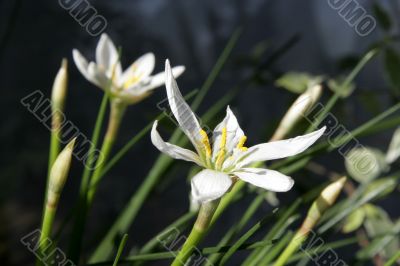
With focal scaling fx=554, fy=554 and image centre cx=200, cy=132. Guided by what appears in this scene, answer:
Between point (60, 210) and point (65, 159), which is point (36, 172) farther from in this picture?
point (65, 159)

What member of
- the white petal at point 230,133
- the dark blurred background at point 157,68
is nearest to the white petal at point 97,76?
the white petal at point 230,133

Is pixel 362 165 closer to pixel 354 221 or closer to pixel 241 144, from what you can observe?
pixel 354 221

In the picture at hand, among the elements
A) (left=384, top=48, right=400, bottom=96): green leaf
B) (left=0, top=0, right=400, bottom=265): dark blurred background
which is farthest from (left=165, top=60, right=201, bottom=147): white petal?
(left=0, top=0, right=400, bottom=265): dark blurred background

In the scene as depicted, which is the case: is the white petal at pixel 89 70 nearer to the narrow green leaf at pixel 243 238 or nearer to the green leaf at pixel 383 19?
the narrow green leaf at pixel 243 238

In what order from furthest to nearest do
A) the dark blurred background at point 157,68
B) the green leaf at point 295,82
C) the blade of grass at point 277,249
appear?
the dark blurred background at point 157,68, the green leaf at point 295,82, the blade of grass at point 277,249

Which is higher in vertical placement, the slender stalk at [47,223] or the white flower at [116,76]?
the white flower at [116,76]

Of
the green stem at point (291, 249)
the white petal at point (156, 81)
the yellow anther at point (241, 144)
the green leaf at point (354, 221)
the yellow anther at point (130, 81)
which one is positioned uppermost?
the yellow anther at point (130, 81)
